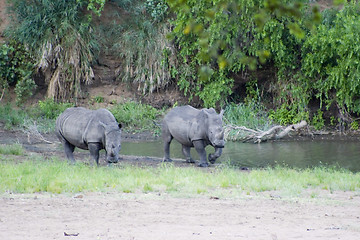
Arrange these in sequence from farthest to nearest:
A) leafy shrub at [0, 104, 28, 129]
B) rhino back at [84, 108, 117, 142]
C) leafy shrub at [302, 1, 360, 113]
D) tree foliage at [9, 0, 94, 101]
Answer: tree foliage at [9, 0, 94, 101] < leafy shrub at [0, 104, 28, 129] < leafy shrub at [302, 1, 360, 113] < rhino back at [84, 108, 117, 142]

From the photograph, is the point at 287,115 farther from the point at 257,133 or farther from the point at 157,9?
the point at 157,9

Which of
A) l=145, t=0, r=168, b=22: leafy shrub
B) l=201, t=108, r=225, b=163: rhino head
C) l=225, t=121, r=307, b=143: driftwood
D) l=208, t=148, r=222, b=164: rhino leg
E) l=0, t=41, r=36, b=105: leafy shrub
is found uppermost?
l=145, t=0, r=168, b=22: leafy shrub

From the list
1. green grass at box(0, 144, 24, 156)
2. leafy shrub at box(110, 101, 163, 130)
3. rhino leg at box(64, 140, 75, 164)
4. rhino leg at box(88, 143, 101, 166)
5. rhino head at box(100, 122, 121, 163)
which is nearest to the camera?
rhino head at box(100, 122, 121, 163)

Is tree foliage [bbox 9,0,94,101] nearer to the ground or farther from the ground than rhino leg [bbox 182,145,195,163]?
farther from the ground

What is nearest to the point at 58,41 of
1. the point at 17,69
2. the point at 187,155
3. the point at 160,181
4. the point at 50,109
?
the point at 17,69

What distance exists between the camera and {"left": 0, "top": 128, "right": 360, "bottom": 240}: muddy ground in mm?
6191

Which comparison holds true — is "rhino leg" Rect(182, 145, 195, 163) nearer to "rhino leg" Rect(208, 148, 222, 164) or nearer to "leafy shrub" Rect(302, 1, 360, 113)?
"rhino leg" Rect(208, 148, 222, 164)

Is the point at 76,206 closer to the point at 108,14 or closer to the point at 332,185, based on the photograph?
the point at 332,185

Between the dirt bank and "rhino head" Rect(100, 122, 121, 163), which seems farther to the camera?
"rhino head" Rect(100, 122, 121, 163)

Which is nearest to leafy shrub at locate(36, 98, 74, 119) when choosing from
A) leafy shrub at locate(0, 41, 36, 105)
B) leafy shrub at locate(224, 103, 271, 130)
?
leafy shrub at locate(0, 41, 36, 105)

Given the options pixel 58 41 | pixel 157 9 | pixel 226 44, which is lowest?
pixel 58 41

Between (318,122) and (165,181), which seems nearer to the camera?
(165,181)

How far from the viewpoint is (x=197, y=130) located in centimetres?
1327

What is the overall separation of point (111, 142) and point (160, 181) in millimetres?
2601
